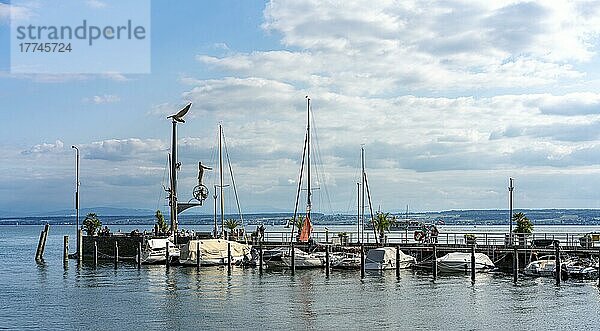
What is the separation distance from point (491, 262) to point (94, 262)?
33.1 m

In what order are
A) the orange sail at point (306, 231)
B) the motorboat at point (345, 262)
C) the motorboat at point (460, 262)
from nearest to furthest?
the motorboat at point (460, 262)
the motorboat at point (345, 262)
the orange sail at point (306, 231)

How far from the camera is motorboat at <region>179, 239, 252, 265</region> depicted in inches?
2862

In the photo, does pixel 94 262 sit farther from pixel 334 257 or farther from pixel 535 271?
pixel 535 271

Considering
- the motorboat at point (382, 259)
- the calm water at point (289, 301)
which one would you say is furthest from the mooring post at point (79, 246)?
the motorboat at point (382, 259)

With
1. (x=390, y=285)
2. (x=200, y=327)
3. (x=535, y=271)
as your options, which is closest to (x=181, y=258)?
(x=390, y=285)

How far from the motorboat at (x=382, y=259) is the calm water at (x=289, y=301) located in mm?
1485

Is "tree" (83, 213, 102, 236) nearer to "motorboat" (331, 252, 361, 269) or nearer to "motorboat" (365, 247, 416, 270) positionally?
"motorboat" (331, 252, 361, 269)

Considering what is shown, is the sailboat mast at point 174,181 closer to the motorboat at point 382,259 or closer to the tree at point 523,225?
the motorboat at point 382,259

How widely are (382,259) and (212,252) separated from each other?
14.1 meters

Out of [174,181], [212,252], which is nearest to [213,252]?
[212,252]

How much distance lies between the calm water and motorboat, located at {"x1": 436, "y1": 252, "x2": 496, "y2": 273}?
6.20ft

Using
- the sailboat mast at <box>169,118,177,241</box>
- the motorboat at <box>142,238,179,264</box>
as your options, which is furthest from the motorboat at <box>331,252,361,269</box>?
the sailboat mast at <box>169,118,177,241</box>

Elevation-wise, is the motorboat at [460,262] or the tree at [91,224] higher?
the tree at [91,224]

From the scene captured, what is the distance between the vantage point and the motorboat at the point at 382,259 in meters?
67.5
